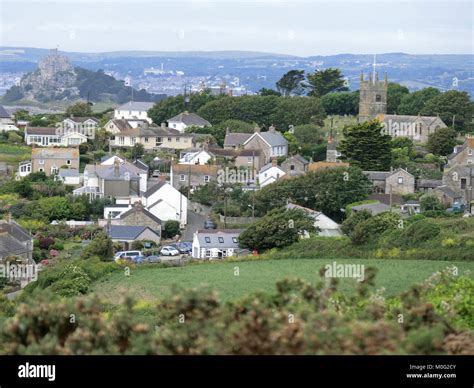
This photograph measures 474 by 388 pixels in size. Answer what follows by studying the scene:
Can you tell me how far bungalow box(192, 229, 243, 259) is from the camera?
31312mm

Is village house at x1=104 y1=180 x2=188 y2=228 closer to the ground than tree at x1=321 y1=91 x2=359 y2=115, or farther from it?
closer to the ground

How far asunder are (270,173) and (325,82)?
22.7 m

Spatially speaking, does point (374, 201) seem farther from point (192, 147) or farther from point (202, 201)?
point (192, 147)

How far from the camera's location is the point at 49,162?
44.7 m

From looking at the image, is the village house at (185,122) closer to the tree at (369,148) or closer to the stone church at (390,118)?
the stone church at (390,118)

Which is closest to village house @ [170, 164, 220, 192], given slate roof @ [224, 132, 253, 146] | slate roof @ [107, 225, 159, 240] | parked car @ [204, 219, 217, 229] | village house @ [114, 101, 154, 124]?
parked car @ [204, 219, 217, 229]

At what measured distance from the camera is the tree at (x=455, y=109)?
53.0 m

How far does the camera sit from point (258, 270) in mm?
25125

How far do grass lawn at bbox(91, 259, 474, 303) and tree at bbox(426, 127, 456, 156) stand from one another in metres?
21.7

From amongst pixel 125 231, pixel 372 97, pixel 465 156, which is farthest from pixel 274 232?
pixel 372 97

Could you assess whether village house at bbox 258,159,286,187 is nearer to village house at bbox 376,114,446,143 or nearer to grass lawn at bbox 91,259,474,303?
village house at bbox 376,114,446,143

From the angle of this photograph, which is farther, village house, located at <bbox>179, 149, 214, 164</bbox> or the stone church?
the stone church

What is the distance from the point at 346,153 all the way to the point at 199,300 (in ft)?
103

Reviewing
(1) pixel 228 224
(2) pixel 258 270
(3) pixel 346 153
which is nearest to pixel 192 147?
(3) pixel 346 153
